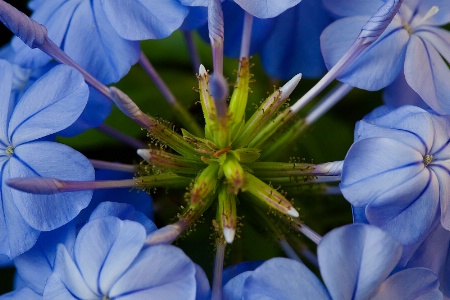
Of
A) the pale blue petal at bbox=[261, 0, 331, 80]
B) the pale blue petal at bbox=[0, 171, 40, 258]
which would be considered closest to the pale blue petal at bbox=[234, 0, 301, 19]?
the pale blue petal at bbox=[261, 0, 331, 80]

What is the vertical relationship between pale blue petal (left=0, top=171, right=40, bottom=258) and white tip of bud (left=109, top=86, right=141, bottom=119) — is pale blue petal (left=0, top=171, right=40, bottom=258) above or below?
Answer: below

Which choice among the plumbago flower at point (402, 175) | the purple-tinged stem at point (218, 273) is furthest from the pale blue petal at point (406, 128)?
the purple-tinged stem at point (218, 273)

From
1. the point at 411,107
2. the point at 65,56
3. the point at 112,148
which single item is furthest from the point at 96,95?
the point at 411,107

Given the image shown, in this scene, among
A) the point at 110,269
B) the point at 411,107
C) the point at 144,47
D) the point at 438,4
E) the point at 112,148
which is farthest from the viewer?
the point at 144,47

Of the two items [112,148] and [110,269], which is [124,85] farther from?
[110,269]

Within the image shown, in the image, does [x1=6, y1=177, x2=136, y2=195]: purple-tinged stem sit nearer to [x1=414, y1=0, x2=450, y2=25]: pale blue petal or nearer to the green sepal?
the green sepal

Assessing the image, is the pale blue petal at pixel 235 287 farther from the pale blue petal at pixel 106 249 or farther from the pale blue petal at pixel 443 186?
the pale blue petal at pixel 443 186

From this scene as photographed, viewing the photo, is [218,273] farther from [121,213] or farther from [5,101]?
[5,101]
